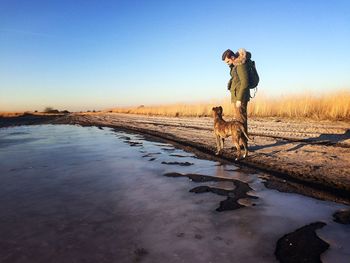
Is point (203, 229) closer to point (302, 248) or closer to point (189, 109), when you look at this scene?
point (302, 248)

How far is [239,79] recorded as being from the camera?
289 inches

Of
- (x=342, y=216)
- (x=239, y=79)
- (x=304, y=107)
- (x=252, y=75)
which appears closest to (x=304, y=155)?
(x=252, y=75)

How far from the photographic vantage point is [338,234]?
9.51 ft

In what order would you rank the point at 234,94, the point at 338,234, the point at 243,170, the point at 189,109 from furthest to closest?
the point at 189,109
the point at 234,94
the point at 243,170
the point at 338,234

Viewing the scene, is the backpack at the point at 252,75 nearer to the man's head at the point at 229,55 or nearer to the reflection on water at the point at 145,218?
the man's head at the point at 229,55

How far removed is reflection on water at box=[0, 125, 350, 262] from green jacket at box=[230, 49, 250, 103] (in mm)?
2142

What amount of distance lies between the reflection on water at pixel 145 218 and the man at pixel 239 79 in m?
2.07

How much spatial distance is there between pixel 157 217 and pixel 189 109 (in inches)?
951

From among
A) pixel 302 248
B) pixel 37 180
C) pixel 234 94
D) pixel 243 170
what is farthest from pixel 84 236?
pixel 234 94

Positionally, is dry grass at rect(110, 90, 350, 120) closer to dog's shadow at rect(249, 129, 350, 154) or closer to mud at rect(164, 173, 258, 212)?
dog's shadow at rect(249, 129, 350, 154)

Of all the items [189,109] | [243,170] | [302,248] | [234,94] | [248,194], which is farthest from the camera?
[189,109]

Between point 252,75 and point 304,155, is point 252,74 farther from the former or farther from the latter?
point 304,155

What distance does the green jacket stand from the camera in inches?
276

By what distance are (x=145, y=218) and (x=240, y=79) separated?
458cm
